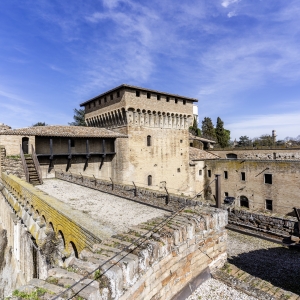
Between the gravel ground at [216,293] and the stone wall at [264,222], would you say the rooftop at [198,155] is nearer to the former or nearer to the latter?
the stone wall at [264,222]

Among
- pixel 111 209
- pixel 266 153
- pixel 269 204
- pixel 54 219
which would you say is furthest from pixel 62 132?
pixel 266 153

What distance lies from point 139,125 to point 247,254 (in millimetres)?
15358

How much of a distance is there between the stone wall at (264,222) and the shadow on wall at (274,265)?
676 mm

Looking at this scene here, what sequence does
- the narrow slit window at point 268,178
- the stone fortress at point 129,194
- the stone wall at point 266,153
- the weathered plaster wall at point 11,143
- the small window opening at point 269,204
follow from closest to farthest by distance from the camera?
the stone fortress at point 129,194 < the weathered plaster wall at point 11,143 < the small window opening at point 269,204 < the narrow slit window at point 268,178 < the stone wall at point 266,153

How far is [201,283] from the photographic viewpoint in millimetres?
3592

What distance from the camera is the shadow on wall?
6.01 metres

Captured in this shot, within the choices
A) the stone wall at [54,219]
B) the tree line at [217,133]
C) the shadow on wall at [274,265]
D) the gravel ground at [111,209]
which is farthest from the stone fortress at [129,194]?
the tree line at [217,133]

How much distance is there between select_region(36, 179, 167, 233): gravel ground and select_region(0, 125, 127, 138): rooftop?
721 centimetres

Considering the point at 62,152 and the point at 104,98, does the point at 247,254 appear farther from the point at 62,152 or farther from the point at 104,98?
the point at 104,98

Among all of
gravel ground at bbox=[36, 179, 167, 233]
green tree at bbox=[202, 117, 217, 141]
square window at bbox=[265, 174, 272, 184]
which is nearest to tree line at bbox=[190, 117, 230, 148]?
green tree at bbox=[202, 117, 217, 141]

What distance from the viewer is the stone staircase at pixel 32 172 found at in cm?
1352

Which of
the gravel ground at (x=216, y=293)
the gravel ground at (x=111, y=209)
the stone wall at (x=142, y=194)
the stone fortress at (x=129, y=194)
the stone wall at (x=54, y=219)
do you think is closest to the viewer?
the stone fortress at (x=129, y=194)

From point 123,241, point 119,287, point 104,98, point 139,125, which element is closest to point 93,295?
point 119,287

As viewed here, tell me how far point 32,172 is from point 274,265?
13277mm
